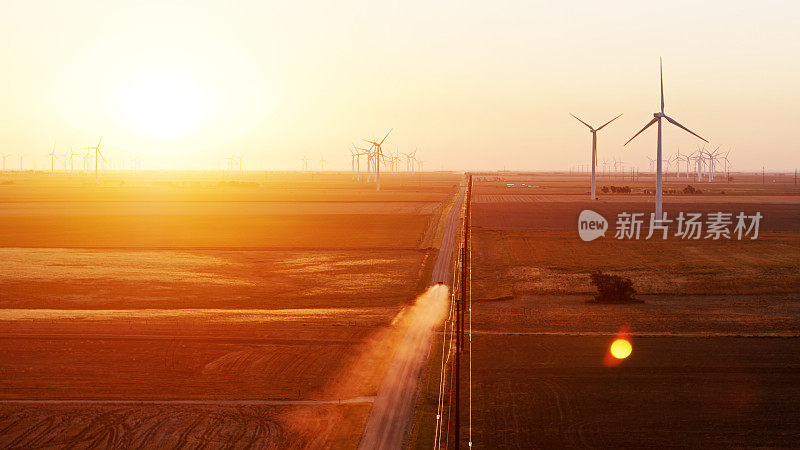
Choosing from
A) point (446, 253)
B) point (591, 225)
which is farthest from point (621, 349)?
point (591, 225)

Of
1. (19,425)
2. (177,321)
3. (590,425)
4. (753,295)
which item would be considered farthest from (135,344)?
(753,295)

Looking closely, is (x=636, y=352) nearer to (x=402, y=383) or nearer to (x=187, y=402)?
(x=402, y=383)

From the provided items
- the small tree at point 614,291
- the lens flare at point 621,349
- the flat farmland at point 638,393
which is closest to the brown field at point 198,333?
the flat farmland at point 638,393

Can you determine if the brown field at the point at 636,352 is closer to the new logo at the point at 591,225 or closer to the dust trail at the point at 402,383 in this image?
the dust trail at the point at 402,383

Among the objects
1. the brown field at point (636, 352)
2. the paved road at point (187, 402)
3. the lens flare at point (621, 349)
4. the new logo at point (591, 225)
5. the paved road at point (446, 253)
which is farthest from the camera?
the new logo at point (591, 225)

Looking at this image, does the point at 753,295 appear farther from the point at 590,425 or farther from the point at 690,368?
the point at 590,425

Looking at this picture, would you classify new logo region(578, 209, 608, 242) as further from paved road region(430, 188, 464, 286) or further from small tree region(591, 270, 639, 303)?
small tree region(591, 270, 639, 303)
